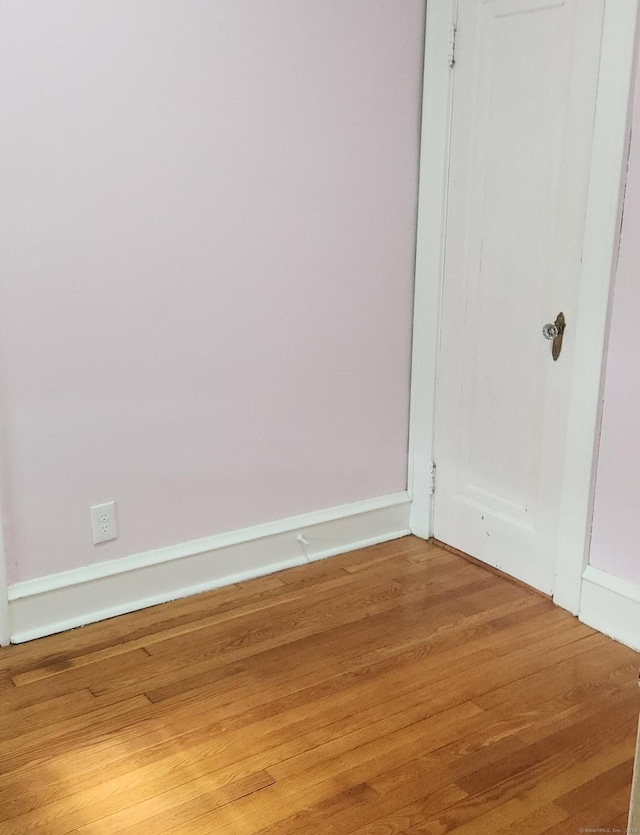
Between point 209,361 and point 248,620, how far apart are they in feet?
2.70

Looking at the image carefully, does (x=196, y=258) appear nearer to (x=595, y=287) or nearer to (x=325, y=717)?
(x=595, y=287)

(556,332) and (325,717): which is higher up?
(556,332)

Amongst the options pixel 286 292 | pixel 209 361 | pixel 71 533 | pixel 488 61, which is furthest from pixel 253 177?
pixel 71 533

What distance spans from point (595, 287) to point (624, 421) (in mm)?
394

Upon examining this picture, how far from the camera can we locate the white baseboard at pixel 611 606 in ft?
8.06

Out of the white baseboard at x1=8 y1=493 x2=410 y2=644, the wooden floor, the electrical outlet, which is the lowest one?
the wooden floor

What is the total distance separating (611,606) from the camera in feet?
8.25

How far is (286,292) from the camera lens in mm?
2795

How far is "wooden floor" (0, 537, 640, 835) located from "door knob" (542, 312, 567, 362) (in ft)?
2.65

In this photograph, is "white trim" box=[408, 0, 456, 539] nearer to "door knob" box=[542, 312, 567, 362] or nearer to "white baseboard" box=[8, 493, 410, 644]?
"white baseboard" box=[8, 493, 410, 644]

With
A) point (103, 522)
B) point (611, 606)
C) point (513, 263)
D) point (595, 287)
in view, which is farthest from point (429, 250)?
point (103, 522)

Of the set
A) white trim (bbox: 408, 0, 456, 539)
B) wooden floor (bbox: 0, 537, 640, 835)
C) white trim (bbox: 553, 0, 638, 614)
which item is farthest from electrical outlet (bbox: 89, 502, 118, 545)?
white trim (bbox: 553, 0, 638, 614)

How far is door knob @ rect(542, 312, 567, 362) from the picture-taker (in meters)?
2.57

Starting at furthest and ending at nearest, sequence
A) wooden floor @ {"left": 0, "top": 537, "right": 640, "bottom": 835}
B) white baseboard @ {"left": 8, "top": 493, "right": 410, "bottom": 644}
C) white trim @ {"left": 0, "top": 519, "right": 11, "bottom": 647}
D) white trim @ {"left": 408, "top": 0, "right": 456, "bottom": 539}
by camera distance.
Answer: white trim @ {"left": 408, "top": 0, "right": 456, "bottom": 539} < white baseboard @ {"left": 8, "top": 493, "right": 410, "bottom": 644} < white trim @ {"left": 0, "top": 519, "right": 11, "bottom": 647} < wooden floor @ {"left": 0, "top": 537, "right": 640, "bottom": 835}
